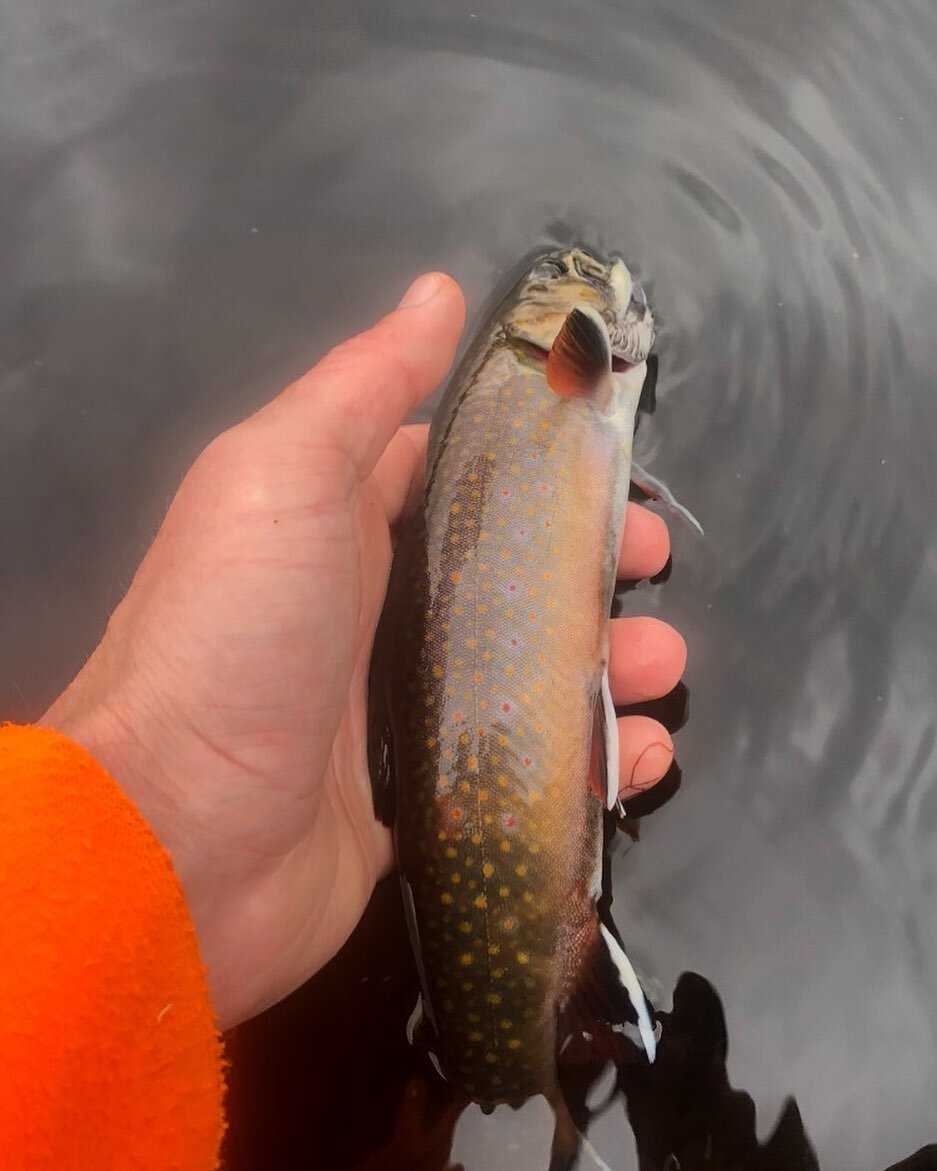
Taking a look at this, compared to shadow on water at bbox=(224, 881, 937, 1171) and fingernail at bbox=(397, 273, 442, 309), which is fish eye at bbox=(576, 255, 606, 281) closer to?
fingernail at bbox=(397, 273, 442, 309)

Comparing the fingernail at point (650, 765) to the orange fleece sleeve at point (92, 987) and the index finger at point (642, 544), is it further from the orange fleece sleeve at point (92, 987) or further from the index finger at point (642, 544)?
the orange fleece sleeve at point (92, 987)

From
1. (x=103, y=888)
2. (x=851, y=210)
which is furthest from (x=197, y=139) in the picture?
(x=103, y=888)

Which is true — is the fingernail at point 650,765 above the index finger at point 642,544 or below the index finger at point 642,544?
below

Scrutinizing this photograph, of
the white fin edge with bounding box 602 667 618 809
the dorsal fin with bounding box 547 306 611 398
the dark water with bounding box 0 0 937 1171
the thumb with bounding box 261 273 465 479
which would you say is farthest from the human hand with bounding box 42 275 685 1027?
the white fin edge with bounding box 602 667 618 809

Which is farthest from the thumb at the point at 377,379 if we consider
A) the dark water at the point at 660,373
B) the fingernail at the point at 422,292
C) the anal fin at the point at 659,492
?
the dark water at the point at 660,373

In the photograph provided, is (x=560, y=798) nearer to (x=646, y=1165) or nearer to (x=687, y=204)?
(x=646, y=1165)
